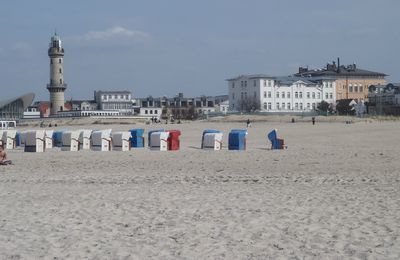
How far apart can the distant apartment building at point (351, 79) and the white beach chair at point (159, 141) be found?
10228 centimetres

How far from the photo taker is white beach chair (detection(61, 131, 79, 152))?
86.9ft

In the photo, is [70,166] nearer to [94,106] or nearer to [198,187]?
[198,187]

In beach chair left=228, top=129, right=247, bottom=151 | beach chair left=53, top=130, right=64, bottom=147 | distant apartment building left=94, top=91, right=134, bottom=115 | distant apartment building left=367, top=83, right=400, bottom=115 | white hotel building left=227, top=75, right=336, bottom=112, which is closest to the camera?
beach chair left=228, top=129, right=247, bottom=151

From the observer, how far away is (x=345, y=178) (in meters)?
13.7

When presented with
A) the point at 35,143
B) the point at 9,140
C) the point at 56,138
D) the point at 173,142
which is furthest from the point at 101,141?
the point at 9,140

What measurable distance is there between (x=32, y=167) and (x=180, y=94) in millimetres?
133421

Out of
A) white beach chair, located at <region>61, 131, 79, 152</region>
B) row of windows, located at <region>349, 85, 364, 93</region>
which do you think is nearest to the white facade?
row of windows, located at <region>349, 85, 364, 93</region>

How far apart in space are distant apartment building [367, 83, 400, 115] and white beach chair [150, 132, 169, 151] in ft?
270

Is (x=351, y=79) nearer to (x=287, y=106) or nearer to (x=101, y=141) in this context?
(x=287, y=106)

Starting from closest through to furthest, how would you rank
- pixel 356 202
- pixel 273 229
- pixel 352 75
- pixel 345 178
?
pixel 273 229, pixel 356 202, pixel 345 178, pixel 352 75

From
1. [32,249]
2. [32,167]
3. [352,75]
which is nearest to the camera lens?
[32,249]

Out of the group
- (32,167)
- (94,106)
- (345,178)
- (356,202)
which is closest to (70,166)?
(32,167)

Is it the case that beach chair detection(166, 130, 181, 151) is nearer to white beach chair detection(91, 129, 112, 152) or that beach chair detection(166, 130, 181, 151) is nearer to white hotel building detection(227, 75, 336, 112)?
white beach chair detection(91, 129, 112, 152)

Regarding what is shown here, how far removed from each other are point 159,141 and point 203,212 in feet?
53.7
